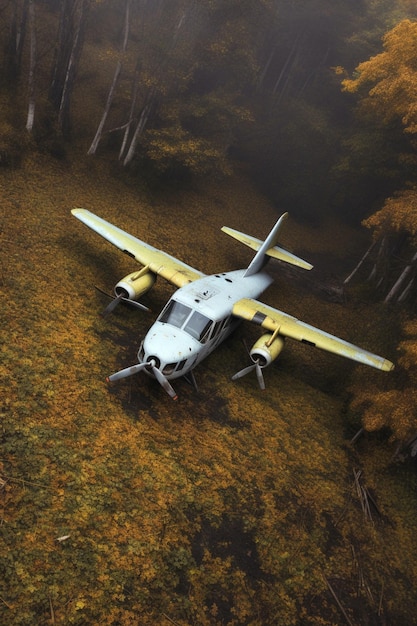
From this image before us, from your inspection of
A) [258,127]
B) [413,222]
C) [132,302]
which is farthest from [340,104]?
[132,302]

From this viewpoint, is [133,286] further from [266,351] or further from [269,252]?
[269,252]

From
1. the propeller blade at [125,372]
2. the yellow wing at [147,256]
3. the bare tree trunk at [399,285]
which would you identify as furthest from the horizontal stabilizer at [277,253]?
the propeller blade at [125,372]

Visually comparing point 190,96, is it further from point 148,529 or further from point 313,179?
point 148,529

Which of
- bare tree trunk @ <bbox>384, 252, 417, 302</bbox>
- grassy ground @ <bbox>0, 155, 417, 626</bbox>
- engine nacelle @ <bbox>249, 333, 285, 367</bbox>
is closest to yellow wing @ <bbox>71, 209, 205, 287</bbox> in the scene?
grassy ground @ <bbox>0, 155, 417, 626</bbox>

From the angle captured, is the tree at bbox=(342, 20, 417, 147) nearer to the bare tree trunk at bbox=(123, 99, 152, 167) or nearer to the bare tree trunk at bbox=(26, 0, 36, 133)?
the bare tree trunk at bbox=(123, 99, 152, 167)

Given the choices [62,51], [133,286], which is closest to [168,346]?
[133,286]

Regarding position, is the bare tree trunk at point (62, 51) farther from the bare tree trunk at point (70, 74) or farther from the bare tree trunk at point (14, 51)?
the bare tree trunk at point (14, 51)

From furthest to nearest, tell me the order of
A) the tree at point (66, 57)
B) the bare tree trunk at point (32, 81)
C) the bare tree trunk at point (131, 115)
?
1. the bare tree trunk at point (131, 115)
2. the tree at point (66, 57)
3. the bare tree trunk at point (32, 81)
